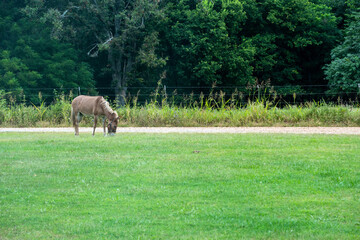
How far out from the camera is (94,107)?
55.7 feet

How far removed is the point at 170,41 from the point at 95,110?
1062 inches

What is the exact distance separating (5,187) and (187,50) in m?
32.7

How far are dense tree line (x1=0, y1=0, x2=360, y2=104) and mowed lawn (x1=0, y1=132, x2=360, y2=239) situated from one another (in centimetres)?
2654

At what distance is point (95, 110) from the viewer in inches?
669

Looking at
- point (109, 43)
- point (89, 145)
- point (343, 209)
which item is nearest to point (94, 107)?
point (89, 145)

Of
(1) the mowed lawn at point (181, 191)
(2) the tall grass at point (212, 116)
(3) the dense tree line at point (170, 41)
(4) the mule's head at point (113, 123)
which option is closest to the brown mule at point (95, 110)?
(4) the mule's head at point (113, 123)

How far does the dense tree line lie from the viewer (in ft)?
130

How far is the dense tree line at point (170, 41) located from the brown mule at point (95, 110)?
2094 cm

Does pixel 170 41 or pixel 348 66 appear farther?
pixel 170 41

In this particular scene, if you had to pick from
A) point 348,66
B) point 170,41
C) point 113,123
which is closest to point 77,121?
point 113,123

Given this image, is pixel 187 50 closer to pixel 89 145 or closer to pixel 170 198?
pixel 89 145

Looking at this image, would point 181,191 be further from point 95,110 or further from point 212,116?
point 212,116

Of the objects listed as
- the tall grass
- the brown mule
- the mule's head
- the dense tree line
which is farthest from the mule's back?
the dense tree line

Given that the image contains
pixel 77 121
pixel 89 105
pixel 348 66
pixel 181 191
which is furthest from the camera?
pixel 348 66
